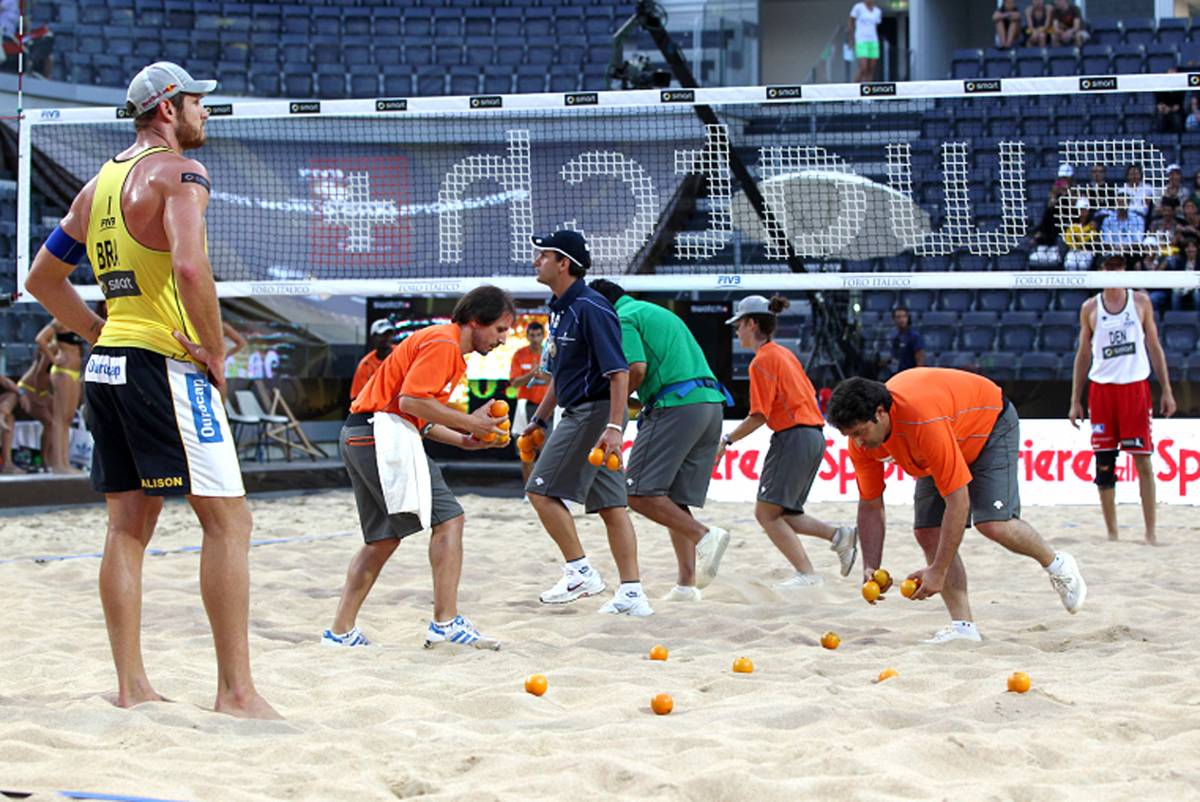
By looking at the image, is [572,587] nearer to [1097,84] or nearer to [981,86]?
[981,86]

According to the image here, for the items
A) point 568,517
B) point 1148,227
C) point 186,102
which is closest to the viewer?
point 186,102

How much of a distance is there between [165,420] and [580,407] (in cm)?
280

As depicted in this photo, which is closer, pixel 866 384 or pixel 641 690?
pixel 641 690

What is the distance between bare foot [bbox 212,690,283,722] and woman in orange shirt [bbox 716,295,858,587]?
3649 mm

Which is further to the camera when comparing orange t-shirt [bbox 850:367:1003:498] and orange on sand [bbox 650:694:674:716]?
orange t-shirt [bbox 850:367:1003:498]

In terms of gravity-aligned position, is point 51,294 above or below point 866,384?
above

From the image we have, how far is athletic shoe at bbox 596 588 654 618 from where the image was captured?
6.41 m

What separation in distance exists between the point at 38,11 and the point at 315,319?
665 centimetres

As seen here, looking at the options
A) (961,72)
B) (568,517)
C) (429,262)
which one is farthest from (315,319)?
(568,517)

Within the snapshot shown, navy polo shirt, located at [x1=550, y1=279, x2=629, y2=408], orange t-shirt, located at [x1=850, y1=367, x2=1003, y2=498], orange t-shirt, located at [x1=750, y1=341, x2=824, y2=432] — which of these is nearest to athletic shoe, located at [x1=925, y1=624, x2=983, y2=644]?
orange t-shirt, located at [x1=850, y1=367, x2=1003, y2=498]

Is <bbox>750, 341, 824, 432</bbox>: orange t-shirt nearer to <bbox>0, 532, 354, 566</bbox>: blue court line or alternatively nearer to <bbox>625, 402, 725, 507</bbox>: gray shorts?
<bbox>625, 402, 725, 507</bbox>: gray shorts

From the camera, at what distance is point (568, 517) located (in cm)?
662

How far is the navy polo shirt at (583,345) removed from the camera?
6.36 meters

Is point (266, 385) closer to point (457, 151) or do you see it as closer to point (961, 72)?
point (457, 151)
